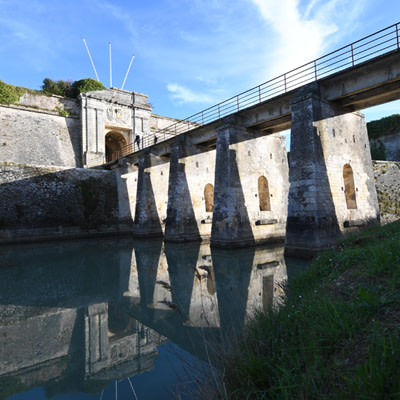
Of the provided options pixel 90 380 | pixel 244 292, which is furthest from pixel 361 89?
pixel 90 380

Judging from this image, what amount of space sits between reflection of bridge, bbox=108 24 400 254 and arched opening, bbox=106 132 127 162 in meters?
14.4

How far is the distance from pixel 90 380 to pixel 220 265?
272 inches

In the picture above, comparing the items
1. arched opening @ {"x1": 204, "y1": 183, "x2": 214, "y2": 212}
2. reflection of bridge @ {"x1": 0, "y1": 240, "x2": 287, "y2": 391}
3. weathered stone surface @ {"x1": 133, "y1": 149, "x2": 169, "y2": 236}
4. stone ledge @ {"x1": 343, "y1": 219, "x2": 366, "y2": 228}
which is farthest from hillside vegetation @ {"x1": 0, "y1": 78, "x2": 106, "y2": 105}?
stone ledge @ {"x1": 343, "y1": 219, "x2": 366, "y2": 228}

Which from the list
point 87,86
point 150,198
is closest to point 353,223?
point 150,198

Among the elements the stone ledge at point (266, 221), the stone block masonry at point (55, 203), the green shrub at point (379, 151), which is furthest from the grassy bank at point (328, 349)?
the green shrub at point (379, 151)

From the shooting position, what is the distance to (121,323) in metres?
5.14

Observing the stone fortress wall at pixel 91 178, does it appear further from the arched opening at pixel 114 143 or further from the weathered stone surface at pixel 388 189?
the arched opening at pixel 114 143

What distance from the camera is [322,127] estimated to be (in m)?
11.1

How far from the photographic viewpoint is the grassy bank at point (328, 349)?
1.86 m

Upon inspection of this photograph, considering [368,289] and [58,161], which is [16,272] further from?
[58,161]

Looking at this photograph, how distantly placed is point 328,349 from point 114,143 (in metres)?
37.4

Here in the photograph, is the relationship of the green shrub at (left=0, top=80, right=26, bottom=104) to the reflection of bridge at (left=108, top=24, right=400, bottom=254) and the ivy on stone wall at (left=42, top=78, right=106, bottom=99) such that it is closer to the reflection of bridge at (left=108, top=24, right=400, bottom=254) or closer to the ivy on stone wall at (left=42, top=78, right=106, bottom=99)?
the ivy on stone wall at (left=42, top=78, right=106, bottom=99)

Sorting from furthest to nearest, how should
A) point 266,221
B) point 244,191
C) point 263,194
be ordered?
point 263,194, point 266,221, point 244,191

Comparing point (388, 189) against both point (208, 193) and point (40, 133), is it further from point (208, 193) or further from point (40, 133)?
point (40, 133)
